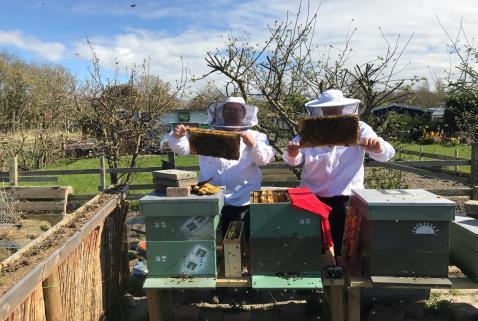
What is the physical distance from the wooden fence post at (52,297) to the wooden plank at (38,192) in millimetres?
4518

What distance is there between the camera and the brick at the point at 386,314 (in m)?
3.78

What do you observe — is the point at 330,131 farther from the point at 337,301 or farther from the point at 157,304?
the point at 157,304

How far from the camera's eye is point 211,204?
300cm

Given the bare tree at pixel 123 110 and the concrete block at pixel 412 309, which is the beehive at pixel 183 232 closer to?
the concrete block at pixel 412 309

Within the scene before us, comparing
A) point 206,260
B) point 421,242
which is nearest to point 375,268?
point 421,242

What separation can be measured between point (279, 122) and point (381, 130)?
1.57 metres

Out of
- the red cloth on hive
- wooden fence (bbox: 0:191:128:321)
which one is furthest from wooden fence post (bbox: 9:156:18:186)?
the red cloth on hive

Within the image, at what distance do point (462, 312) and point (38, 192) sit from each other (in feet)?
20.1

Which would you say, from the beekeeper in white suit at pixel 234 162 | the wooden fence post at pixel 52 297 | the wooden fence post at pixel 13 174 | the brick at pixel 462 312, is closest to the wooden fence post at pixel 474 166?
the brick at pixel 462 312

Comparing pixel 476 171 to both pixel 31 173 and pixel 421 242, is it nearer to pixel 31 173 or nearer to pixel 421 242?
pixel 421 242

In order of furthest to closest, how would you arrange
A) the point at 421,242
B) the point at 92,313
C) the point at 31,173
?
the point at 31,173
the point at 92,313
the point at 421,242

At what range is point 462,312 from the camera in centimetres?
374

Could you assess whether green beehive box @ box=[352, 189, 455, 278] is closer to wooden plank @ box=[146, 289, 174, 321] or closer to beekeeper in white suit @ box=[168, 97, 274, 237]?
beekeeper in white suit @ box=[168, 97, 274, 237]

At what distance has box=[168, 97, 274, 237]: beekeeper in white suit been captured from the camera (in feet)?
12.1
